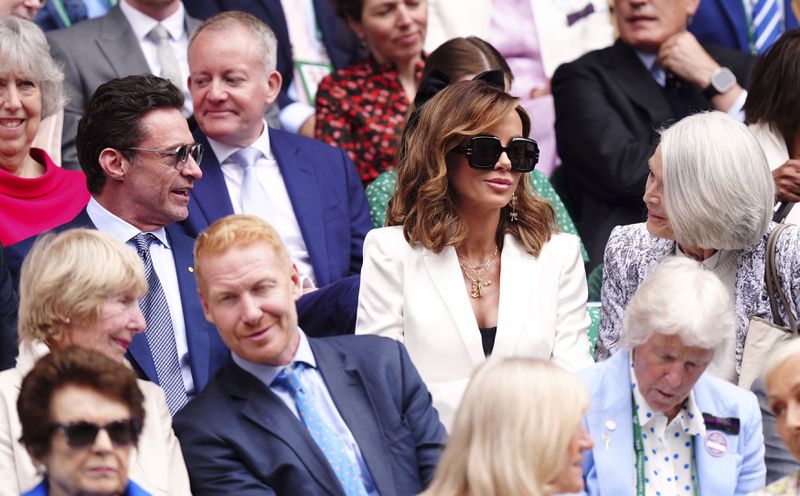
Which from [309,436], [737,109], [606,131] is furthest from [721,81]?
[309,436]

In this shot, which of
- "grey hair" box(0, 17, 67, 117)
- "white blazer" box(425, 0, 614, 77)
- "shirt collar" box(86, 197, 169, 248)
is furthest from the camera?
"white blazer" box(425, 0, 614, 77)

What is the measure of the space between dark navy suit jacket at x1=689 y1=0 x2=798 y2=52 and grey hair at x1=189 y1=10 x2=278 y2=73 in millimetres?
2300

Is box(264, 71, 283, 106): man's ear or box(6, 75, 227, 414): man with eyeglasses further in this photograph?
box(264, 71, 283, 106): man's ear

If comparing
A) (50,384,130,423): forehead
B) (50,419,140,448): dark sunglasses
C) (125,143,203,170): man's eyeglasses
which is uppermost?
(125,143,203,170): man's eyeglasses

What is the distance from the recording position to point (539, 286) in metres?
4.82

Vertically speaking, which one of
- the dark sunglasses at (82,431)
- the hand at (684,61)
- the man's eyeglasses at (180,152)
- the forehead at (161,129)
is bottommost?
the hand at (684,61)

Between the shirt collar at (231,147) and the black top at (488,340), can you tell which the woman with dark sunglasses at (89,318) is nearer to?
the black top at (488,340)

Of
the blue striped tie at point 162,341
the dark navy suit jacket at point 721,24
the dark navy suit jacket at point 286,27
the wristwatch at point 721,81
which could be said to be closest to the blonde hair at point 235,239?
the blue striped tie at point 162,341

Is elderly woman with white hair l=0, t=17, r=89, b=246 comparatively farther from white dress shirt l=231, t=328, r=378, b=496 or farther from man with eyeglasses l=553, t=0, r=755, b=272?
man with eyeglasses l=553, t=0, r=755, b=272

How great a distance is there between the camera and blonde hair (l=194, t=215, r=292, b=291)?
13.3ft

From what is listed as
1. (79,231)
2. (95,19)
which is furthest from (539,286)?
(95,19)

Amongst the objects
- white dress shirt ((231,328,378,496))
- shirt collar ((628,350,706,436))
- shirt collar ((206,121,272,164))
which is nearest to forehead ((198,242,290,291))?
white dress shirt ((231,328,378,496))

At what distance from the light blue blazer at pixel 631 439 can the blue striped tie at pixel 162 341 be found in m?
1.26

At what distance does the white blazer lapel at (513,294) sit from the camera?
4719mm
